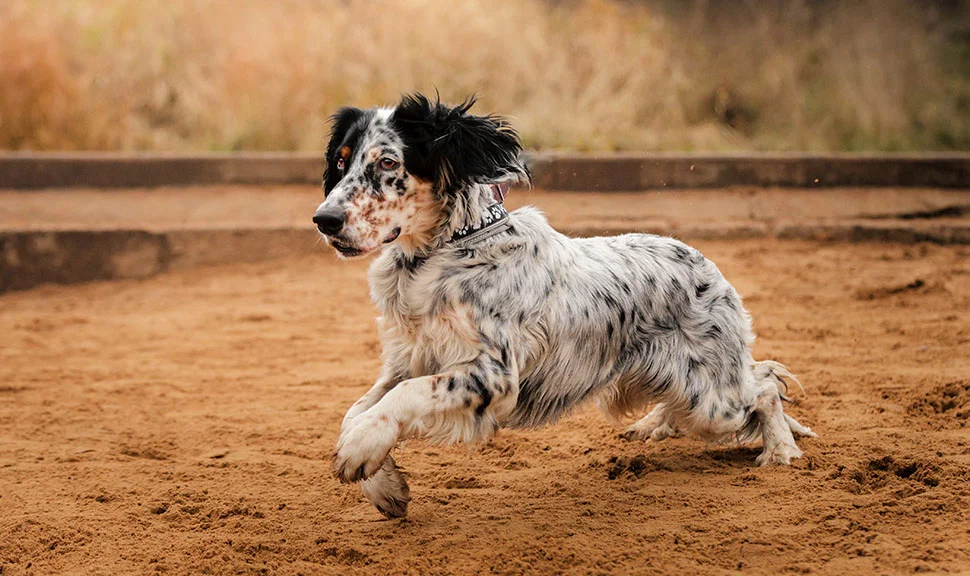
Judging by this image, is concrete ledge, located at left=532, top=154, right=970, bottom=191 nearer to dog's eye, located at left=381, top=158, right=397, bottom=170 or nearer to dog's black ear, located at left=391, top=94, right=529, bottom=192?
dog's black ear, located at left=391, top=94, right=529, bottom=192

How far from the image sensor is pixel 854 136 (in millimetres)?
10922

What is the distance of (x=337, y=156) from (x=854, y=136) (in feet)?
28.0

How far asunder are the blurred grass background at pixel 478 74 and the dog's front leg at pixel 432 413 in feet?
22.9

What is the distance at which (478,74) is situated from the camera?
11688mm

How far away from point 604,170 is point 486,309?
589cm

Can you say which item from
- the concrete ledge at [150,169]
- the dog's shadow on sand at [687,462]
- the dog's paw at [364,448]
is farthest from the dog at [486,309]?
the concrete ledge at [150,169]

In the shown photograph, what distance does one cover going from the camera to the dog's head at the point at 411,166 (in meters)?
3.54

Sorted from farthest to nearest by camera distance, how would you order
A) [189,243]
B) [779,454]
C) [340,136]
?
1. [189,243]
2. [779,454]
3. [340,136]

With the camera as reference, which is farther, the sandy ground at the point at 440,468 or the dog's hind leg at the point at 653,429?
the dog's hind leg at the point at 653,429

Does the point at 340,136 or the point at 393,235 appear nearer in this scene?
the point at 393,235

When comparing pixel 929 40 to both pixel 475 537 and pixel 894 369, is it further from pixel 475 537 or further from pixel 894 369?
pixel 475 537

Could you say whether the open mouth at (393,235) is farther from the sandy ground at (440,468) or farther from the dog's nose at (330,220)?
the sandy ground at (440,468)

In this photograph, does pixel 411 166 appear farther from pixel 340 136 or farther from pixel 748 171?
pixel 748 171

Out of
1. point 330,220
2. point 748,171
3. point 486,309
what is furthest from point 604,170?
point 330,220
